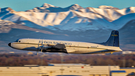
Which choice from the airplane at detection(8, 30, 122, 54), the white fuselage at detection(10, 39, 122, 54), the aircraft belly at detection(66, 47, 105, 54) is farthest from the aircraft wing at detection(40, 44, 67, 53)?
the aircraft belly at detection(66, 47, 105, 54)

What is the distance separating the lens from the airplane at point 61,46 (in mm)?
79875

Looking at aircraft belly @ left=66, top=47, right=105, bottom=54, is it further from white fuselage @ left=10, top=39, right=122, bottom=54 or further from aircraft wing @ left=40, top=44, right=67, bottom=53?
aircraft wing @ left=40, top=44, right=67, bottom=53

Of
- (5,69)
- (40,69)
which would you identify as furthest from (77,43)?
(5,69)

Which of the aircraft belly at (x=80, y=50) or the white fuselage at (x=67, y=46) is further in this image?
the aircraft belly at (x=80, y=50)

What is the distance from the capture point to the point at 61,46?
259ft

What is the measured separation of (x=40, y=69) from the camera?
2682 inches

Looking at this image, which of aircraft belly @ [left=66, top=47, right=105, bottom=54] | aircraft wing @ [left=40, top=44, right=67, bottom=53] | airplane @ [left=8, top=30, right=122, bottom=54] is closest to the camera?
aircraft wing @ [left=40, top=44, right=67, bottom=53]

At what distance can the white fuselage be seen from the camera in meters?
79.9

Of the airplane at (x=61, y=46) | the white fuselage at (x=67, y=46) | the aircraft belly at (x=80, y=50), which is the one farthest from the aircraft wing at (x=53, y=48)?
the aircraft belly at (x=80, y=50)

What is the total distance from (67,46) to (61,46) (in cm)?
302

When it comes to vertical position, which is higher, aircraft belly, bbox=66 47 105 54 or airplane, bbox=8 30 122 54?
airplane, bbox=8 30 122 54

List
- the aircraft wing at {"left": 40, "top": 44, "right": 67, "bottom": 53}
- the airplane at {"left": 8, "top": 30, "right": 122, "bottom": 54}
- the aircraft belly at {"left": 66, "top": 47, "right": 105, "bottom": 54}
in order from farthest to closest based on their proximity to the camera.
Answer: the aircraft belly at {"left": 66, "top": 47, "right": 105, "bottom": 54}, the airplane at {"left": 8, "top": 30, "right": 122, "bottom": 54}, the aircraft wing at {"left": 40, "top": 44, "right": 67, "bottom": 53}

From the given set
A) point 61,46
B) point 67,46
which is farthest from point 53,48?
point 67,46

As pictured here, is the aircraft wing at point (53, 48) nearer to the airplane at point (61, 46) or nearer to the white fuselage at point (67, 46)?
the airplane at point (61, 46)
